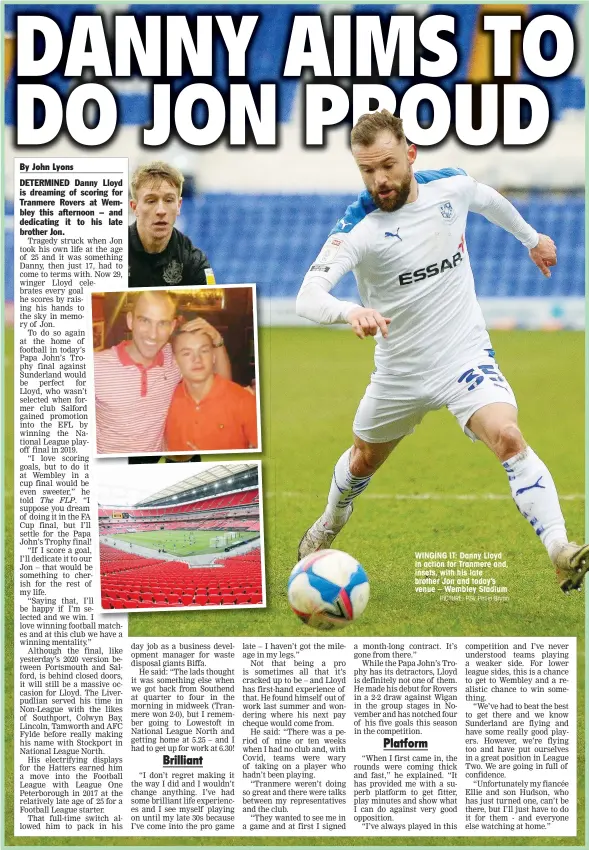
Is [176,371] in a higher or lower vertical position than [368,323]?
lower

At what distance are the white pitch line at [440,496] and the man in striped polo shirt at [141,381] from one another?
3312 millimetres

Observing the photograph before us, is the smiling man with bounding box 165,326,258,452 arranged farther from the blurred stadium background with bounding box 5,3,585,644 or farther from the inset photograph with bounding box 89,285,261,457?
the blurred stadium background with bounding box 5,3,585,644

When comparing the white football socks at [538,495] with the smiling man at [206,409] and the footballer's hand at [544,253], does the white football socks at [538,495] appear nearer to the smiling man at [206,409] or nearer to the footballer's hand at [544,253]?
the footballer's hand at [544,253]

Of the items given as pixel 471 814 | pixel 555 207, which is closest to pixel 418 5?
pixel 471 814

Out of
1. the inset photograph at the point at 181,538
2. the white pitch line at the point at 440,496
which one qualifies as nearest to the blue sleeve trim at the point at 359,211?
the inset photograph at the point at 181,538

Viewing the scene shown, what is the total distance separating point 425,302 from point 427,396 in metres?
0.55

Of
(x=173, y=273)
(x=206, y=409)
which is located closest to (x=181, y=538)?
(x=206, y=409)

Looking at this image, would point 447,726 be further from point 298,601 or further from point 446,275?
point 446,275

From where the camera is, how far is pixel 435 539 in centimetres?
762

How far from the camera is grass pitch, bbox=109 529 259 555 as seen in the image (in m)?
5.63

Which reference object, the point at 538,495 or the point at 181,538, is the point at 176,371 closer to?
the point at 181,538

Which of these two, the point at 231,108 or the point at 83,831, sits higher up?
the point at 231,108

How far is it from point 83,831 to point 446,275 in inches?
141

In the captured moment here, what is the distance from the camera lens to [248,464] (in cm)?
541
